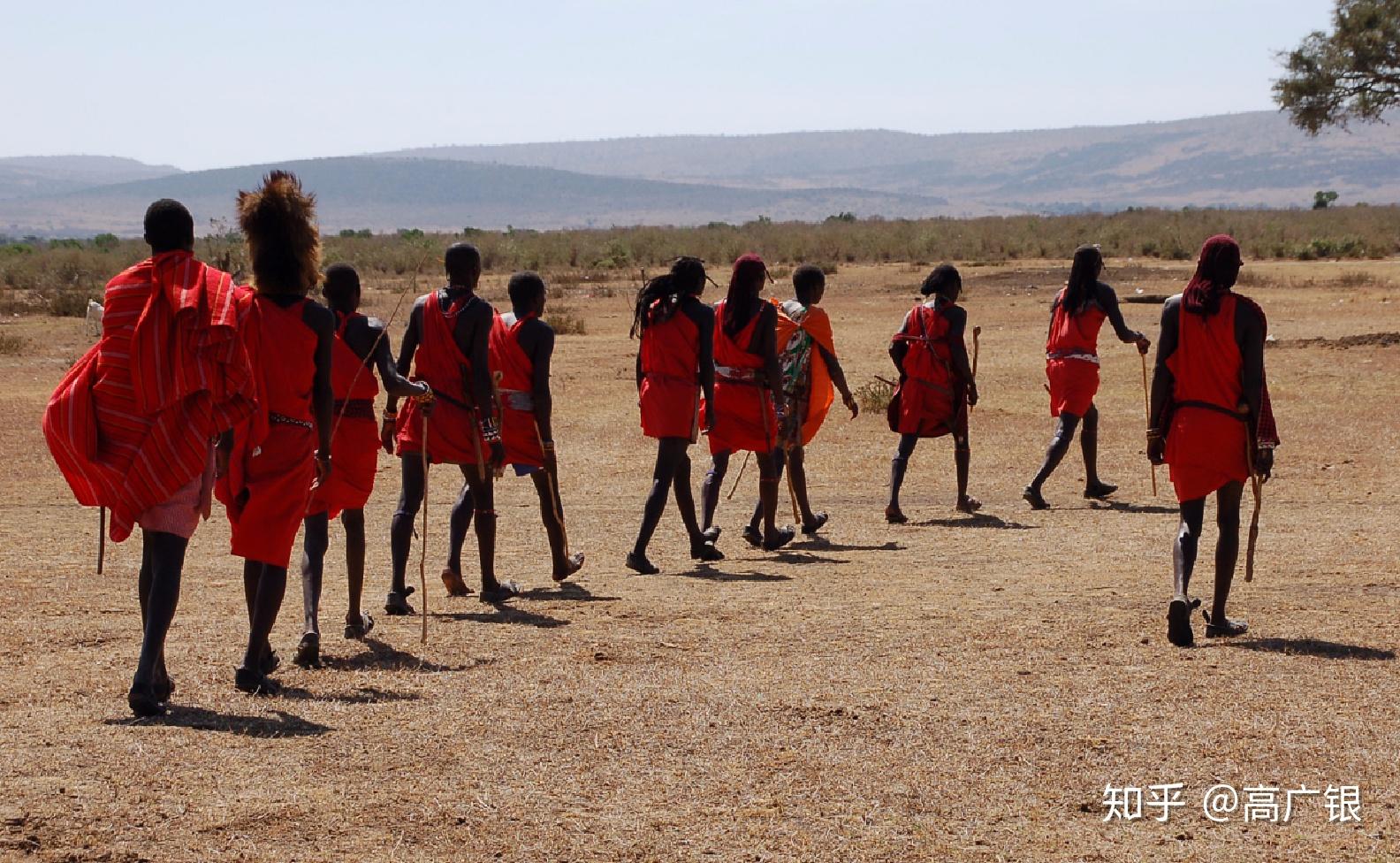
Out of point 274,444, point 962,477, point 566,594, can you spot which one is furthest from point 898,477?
point 274,444

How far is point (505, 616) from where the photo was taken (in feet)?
26.8

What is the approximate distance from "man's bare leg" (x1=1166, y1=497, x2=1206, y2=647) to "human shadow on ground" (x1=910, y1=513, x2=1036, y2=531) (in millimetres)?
3711

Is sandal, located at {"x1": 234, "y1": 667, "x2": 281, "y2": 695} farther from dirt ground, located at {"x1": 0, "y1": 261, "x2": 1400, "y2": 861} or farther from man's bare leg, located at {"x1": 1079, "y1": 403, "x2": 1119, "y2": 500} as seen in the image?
man's bare leg, located at {"x1": 1079, "y1": 403, "x2": 1119, "y2": 500}

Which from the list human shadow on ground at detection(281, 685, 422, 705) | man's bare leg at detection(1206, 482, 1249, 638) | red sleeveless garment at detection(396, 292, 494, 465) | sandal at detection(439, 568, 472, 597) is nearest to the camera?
human shadow on ground at detection(281, 685, 422, 705)

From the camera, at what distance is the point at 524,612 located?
8289 millimetres

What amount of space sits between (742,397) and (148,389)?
4939mm

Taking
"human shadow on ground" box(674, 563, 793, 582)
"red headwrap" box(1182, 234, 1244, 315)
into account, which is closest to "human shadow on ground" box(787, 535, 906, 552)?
"human shadow on ground" box(674, 563, 793, 582)

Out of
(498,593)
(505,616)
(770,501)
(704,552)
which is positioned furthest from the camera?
(770,501)

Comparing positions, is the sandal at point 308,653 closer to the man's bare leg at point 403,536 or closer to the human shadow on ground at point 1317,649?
the man's bare leg at point 403,536

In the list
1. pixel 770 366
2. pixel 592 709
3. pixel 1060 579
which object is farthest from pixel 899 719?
pixel 770 366

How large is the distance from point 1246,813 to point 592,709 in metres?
2.32

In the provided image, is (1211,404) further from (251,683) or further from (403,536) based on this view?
(251,683)

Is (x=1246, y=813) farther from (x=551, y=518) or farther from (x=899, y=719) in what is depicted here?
(x=551, y=518)

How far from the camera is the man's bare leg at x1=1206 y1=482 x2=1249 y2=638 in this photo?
7.41m
